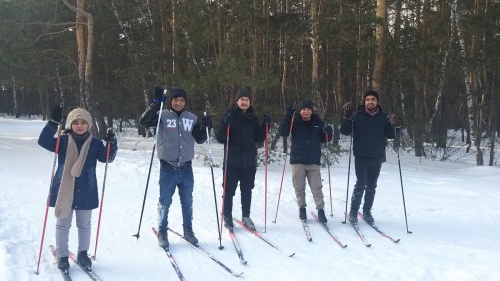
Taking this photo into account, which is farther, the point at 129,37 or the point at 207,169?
the point at 129,37

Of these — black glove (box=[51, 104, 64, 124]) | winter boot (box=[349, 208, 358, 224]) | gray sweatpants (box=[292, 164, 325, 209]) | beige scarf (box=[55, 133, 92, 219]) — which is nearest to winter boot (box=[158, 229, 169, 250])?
beige scarf (box=[55, 133, 92, 219])

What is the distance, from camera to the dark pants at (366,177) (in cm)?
605

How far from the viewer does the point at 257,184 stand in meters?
8.97

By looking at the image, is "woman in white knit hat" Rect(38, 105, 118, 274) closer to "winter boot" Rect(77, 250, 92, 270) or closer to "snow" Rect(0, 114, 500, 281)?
"winter boot" Rect(77, 250, 92, 270)

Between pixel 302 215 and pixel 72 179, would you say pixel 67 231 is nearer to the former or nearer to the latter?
pixel 72 179

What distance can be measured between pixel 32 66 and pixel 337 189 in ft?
58.5

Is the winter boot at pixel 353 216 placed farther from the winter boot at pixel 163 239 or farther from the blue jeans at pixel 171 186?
the winter boot at pixel 163 239

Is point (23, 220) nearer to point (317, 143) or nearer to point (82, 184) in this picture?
point (82, 184)

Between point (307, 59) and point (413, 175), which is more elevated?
point (307, 59)

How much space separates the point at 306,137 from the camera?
19.8 feet

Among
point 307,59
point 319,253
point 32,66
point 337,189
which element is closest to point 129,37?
point 32,66

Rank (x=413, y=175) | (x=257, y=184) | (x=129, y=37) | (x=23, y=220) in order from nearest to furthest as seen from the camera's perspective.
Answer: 1. (x=23, y=220)
2. (x=257, y=184)
3. (x=413, y=175)
4. (x=129, y=37)


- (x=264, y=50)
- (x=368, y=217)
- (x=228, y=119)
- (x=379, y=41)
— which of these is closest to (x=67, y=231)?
(x=228, y=119)

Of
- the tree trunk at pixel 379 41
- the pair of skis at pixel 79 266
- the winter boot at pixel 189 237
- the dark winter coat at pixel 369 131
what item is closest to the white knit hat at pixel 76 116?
the pair of skis at pixel 79 266
